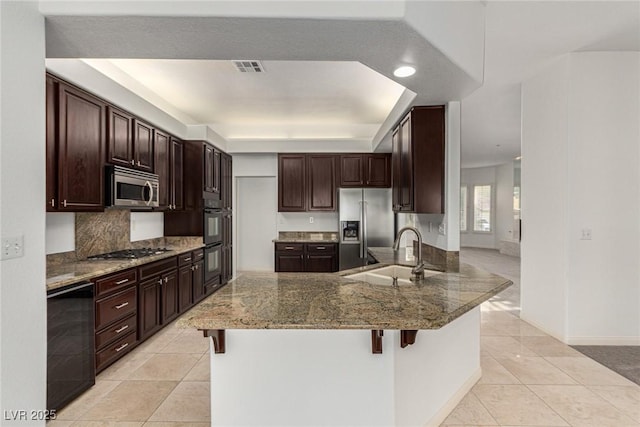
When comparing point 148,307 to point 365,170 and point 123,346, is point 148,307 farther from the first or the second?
point 365,170

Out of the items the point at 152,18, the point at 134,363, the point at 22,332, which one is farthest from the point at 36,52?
the point at 134,363

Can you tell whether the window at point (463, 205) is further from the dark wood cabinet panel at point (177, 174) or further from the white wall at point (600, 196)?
the dark wood cabinet panel at point (177, 174)

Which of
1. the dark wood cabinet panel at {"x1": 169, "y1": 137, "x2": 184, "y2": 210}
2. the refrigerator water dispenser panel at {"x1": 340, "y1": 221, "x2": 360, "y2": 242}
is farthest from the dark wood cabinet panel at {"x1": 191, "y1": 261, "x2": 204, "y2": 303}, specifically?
the refrigerator water dispenser panel at {"x1": 340, "y1": 221, "x2": 360, "y2": 242}

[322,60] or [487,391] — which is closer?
[322,60]

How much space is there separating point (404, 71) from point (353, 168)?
136 inches

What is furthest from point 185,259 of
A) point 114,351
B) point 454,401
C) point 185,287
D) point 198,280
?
point 454,401

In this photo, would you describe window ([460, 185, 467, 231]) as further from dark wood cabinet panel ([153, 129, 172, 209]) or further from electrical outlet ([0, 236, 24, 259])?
electrical outlet ([0, 236, 24, 259])

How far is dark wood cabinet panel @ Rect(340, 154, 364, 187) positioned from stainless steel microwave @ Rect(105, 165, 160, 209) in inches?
116

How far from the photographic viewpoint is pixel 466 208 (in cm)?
1115

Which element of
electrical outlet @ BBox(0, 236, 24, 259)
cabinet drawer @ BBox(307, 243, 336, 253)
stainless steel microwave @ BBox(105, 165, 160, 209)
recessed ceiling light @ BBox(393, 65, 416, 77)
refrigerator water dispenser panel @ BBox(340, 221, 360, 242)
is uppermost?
recessed ceiling light @ BBox(393, 65, 416, 77)

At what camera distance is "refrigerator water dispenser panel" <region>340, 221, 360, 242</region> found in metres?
5.30

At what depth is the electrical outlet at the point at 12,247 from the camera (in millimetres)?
1498

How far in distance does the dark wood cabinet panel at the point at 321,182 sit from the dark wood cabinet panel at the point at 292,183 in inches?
4.0

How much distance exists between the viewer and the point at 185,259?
13.7 ft
